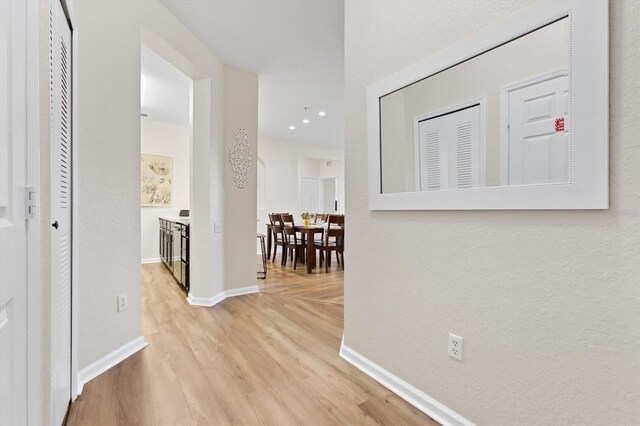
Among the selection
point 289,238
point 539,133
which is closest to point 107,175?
point 539,133

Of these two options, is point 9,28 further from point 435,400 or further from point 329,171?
point 329,171

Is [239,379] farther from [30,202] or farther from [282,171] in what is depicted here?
Answer: [282,171]

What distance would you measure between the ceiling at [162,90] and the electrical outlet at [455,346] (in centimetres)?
346

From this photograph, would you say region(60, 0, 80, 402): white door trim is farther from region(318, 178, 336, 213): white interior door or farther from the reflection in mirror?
region(318, 178, 336, 213): white interior door

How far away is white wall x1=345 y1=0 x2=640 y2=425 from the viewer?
37.8 inches

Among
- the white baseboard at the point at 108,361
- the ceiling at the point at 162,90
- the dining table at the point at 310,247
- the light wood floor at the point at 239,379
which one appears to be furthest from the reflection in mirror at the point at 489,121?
the dining table at the point at 310,247

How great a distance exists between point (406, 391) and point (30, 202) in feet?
5.91

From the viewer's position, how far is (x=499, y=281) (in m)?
1.27

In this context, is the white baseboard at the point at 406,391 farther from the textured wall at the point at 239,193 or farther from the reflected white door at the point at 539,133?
the textured wall at the point at 239,193

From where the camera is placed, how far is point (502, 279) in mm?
1258

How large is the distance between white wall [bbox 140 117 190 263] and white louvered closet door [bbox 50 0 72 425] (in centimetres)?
445

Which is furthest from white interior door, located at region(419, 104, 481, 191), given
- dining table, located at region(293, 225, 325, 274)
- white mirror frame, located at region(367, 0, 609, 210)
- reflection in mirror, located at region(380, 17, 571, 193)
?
dining table, located at region(293, 225, 325, 274)

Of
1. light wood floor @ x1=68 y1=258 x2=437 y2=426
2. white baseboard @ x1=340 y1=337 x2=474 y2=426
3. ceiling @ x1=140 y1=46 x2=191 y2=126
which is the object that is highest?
ceiling @ x1=140 y1=46 x2=191 y2=126

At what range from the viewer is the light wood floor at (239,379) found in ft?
5.00
